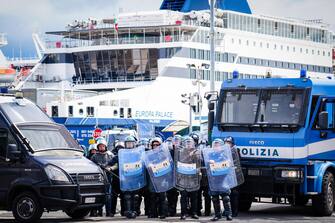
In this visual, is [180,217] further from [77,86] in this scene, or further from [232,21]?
[232,21]

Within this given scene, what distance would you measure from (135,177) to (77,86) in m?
48.5

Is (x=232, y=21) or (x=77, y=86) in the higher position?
(x=232, y=21)

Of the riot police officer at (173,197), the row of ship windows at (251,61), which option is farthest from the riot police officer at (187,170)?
the row of ship windows at (251,61)

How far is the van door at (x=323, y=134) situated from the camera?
60.5ft

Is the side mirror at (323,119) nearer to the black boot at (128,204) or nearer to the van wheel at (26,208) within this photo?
the black boot at (128,204)

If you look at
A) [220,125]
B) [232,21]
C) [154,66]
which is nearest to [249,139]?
[220,125]

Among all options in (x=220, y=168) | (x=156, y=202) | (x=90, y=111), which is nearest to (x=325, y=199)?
(x=220, y=168)

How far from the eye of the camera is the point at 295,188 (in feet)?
60.0

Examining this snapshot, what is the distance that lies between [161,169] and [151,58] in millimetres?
47618

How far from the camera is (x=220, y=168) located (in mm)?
17797

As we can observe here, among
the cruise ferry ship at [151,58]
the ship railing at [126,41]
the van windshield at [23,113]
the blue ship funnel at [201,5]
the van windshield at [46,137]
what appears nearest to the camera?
the van windshield at [46,137]

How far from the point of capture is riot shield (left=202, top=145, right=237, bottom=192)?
17719 millimetres

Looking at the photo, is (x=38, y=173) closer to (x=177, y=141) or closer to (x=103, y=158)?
(x=103, y=158)

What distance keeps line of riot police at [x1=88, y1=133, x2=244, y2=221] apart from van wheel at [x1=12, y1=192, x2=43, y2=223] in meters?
2.07
